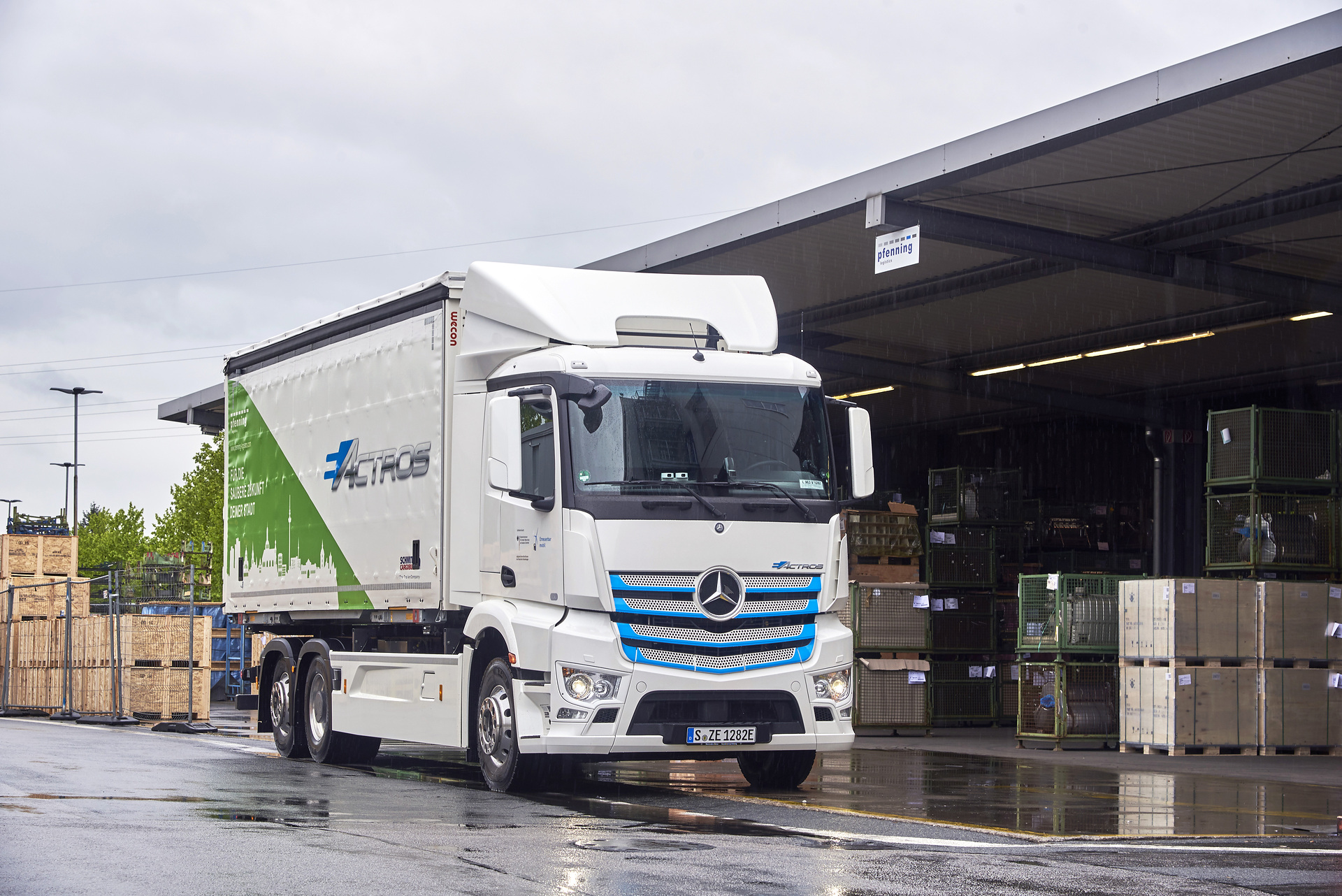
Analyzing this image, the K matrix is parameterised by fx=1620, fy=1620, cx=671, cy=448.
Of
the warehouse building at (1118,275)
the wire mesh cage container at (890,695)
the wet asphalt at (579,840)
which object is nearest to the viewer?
the wet asphalt at (579,840)

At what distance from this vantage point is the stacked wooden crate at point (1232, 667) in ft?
58.3

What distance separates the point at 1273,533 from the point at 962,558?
599 cm

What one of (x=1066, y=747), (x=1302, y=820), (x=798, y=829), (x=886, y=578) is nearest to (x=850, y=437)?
(x=798, y=829)

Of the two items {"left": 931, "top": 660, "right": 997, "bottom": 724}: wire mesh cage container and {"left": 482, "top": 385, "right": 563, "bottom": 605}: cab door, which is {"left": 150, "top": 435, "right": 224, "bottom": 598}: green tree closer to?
{"left": 931, "top": 660, "right": 997, "bottom": 724}: wire mesh cage container

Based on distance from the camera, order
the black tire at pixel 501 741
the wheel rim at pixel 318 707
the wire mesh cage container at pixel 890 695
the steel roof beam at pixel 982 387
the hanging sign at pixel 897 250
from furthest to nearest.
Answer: the steel roof beam at pixel 982 387 < the wire mesh cage container at pixel 890 695 < the hanging sign at pixel 897 250 < the wheel rim at pixel 318 707 < the black tire at pixel 501 741

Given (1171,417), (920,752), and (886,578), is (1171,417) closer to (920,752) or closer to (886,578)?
(886,578)

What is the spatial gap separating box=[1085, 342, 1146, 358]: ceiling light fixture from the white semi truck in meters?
14.4

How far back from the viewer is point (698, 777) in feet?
47.2

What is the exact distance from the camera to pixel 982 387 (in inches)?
1158

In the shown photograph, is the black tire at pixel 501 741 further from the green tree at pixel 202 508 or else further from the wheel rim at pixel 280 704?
the green tree at pixel 202 508

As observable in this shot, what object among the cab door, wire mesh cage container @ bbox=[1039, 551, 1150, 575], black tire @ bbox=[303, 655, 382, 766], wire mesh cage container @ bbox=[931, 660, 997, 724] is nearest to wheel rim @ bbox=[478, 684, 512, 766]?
the cab door

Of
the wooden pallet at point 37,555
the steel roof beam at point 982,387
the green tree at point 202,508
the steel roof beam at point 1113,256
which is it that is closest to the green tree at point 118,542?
the green tree at point 202,508

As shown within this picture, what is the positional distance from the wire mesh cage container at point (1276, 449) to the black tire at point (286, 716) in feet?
34.1

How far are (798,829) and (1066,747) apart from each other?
10.6 metres
